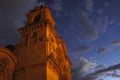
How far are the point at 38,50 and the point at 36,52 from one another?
0.43m

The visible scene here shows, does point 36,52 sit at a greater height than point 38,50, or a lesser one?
lesser

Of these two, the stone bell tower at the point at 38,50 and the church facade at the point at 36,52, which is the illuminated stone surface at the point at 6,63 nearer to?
the church facade at the point at 36,52

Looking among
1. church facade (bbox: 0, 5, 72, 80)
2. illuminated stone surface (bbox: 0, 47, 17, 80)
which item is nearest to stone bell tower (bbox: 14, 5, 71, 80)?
church facade (bbox: 0, 5, 72, 80)

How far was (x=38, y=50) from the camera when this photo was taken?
30062 mm

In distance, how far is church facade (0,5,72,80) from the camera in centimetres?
2794

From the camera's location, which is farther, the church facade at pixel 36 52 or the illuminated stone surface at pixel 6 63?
the illuminated stone surface at pixel 6 63

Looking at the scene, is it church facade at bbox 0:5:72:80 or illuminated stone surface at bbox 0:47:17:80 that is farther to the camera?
illuminated stone surface at bbox 0:47:17:80

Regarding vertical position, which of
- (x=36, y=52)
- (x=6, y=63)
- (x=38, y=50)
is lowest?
(x=6, y=63)

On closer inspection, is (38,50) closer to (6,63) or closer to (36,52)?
(36,52)

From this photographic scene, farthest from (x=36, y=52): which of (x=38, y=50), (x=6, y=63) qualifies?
(x=6, y=63)

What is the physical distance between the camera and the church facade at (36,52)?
2794cm

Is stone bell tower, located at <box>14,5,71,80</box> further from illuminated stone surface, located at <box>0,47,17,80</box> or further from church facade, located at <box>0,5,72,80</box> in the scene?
illuminated stone surface, located at <box>0,47,17,80</box>

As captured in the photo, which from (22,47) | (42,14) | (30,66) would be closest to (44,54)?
(30,66)

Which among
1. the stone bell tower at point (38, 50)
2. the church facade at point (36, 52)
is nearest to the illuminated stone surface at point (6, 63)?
the church facade at point (36, 52)
